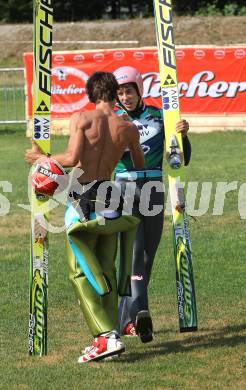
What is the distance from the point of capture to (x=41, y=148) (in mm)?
8172

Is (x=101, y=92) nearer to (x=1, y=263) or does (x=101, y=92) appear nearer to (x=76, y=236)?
(x=76, y=236)

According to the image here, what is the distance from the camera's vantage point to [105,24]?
60344mm

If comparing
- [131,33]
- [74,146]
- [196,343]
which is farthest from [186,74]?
[131,33]

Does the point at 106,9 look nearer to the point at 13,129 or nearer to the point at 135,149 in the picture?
the point at 13,129

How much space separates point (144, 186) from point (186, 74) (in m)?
17.1

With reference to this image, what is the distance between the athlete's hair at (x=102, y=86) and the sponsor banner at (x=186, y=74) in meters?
17.6

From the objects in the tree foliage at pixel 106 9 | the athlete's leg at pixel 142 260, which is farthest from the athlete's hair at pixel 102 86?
the tree foliage at pixel 106 9

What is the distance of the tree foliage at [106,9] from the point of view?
67.6 meters

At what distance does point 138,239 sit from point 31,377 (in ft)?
5.75

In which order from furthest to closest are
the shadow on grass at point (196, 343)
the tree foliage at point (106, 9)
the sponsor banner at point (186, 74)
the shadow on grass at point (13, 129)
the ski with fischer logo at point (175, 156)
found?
the tree foliage at point (106, 9) < the shadow on grass at point (13, 129) < the sponsor banner at point (186, 74) < the ski with fischer logo at point (175, 156) < the shadow on grass at point (196, 343)

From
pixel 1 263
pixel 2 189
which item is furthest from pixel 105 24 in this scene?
pixel 1 263

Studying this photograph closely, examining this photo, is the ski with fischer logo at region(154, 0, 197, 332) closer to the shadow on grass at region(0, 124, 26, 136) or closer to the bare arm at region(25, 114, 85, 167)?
the bare arm at region(25, 114, 85, 167)

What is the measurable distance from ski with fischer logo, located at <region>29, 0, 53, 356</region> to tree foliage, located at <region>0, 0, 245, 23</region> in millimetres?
56906

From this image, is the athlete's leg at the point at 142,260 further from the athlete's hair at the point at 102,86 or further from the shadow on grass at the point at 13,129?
the shadow on grass at the point at 13,129
